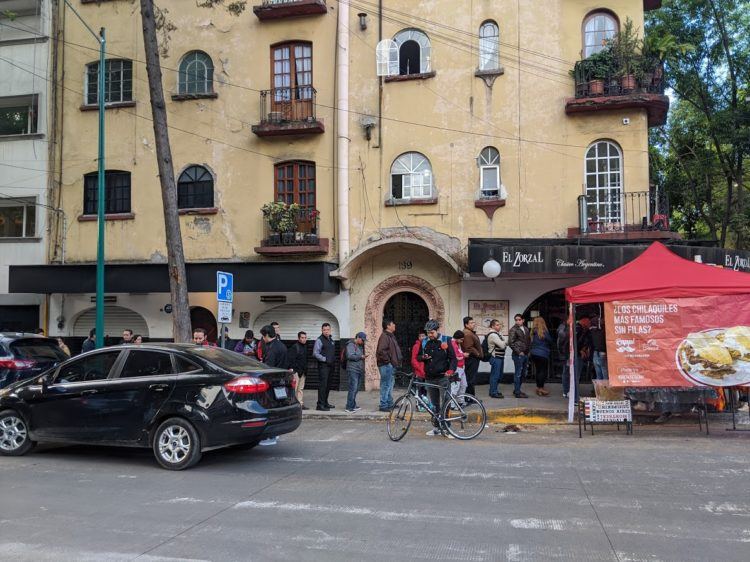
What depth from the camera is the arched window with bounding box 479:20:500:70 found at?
17.8m

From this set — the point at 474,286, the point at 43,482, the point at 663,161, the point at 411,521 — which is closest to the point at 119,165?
the point at 474,286

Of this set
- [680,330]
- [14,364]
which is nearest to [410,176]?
[680,330]

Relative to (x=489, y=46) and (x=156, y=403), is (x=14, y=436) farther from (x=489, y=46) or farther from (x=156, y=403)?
(x=489, y=46)

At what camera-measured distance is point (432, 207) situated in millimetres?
17734

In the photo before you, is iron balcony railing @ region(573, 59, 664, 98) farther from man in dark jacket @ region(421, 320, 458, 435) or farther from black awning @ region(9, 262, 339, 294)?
man in dark jacket @ region(421, 320, 458, 435)

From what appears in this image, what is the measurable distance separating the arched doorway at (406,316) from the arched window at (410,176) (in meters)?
2.67

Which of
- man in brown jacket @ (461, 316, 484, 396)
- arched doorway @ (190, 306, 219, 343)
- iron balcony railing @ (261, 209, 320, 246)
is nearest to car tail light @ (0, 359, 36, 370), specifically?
arched doorway @ (190, 306, 219, 343)

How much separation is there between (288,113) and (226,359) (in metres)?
11.1

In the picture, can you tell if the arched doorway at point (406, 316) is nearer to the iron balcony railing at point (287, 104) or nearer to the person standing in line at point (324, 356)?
the person standing in line at point (324, 356)

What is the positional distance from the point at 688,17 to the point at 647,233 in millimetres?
8972

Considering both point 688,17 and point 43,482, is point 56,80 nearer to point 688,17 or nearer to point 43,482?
point 43,482

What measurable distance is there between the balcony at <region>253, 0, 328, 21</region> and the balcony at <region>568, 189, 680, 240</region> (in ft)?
28.4

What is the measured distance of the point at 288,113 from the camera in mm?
18641

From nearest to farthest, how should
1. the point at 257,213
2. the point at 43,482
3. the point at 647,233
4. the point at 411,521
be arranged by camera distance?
1. the point at 411,521
2. the point at 43,482
3. the point at 647,233
4. the point at 257,213
